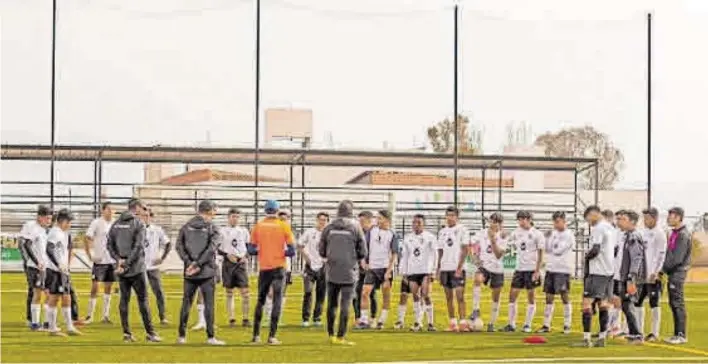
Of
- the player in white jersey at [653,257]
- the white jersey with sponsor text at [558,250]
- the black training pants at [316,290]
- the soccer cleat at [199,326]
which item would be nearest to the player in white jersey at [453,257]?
the white jersey with sponsor text at [558,250]

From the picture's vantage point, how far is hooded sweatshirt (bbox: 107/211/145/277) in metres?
19.9

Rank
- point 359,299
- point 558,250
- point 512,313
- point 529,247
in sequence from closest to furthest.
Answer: point 558,250
point 529,247
point 512,313
point 359,299

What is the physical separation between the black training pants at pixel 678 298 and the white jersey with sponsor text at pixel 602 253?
4.95ft

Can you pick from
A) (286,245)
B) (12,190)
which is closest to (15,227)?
(12,190)

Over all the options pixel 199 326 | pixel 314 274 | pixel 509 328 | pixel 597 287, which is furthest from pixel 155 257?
pixel 597 287

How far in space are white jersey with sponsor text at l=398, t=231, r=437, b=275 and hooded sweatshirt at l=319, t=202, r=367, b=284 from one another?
3.78 metres

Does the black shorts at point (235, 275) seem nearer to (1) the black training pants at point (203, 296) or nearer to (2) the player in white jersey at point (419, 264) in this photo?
(2) the player in white jersey at point (419, 264)

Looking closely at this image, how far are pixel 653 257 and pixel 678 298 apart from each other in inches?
28.1

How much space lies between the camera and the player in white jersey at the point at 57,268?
68.5ft

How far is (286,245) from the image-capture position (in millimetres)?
19797

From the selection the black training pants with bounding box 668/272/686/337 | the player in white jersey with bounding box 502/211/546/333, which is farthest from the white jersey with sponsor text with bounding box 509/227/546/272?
the black training pants with bounding box 668/272/686/337

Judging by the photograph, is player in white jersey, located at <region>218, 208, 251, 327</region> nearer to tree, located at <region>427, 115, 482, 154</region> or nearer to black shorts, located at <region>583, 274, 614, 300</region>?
black shorts, located at <region>583, 274, 614, 300</region>

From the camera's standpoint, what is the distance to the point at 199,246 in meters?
19.5

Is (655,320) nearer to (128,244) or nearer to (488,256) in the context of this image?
(488,256)
